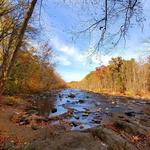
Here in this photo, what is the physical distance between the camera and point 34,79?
214ft

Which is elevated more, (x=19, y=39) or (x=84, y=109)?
(x=19, y=39)

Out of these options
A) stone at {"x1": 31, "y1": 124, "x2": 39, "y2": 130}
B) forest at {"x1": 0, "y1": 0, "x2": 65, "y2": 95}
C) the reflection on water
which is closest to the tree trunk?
forest at {"x1": 0, "y1": 0, "x2": 65, "y2": 95}

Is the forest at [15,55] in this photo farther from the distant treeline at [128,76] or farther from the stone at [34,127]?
the distant treeline at [128,76]

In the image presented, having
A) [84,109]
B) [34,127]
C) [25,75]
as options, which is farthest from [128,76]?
[34,127]

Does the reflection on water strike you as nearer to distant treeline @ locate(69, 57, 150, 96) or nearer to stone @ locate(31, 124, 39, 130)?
stone @ locate(31, 124, 39, 130)

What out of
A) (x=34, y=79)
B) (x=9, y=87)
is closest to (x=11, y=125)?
(x=9, y=87)

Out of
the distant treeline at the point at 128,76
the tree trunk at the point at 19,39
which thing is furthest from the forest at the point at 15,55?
the distant treeline at the point at 128,76

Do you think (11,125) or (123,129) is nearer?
(123,129)

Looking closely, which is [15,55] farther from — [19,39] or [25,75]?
[25,75]

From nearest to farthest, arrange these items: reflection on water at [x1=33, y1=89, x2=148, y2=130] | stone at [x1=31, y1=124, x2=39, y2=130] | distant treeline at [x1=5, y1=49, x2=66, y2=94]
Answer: stone at [x1=31, y1=124, x2=39, y2=130] < reflection on water at [x1=33, y1=89, x2=148, y2=130] < distant treeline at [x1=5, y1=49, x2=66, y2=94]

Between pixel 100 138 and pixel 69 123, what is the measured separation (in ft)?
35.7

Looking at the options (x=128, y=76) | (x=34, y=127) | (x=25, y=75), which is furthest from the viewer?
(x=128, y=76)

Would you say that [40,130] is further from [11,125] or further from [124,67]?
[124,67]

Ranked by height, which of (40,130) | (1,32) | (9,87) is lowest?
(40,130)
